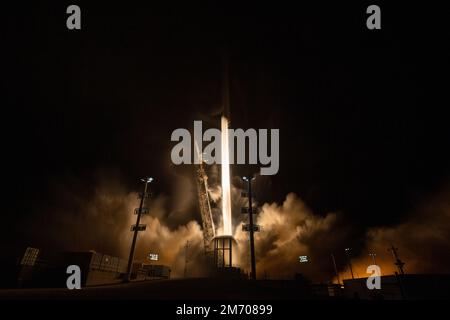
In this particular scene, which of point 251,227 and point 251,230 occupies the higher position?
point 251,227

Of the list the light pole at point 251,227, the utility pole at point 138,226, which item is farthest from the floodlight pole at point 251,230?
the utility pole at point 138,226

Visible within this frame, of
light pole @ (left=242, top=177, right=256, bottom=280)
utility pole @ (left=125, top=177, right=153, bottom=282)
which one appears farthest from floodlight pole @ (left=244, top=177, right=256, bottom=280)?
utility pole @ (left=125, top=177, right=153, bottom=282)

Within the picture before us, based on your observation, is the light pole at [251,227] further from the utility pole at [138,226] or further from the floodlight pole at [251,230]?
the utility pole at [138,226]

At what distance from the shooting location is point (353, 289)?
4353 cm

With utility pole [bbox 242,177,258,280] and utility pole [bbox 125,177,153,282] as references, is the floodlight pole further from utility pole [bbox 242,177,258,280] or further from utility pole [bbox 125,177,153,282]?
utility pole [bbox 125,177,153,282]

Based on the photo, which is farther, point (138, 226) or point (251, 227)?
point (138, 226)

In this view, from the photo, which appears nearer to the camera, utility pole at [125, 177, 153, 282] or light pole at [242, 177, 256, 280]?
light pole at [242, 177, 256, 280]

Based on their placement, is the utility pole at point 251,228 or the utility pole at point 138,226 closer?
the utility pole at point 251,228

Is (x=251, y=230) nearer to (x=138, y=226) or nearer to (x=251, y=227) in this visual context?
(x=251, y=227)

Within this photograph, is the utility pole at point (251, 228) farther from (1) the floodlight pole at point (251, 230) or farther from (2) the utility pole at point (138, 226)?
(2) the utility pole at point (138, 226)

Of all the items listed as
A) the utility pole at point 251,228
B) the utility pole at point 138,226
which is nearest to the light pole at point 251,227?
the utility pole at point 251,228

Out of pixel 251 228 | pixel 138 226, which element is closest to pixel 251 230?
pixel 251 228
